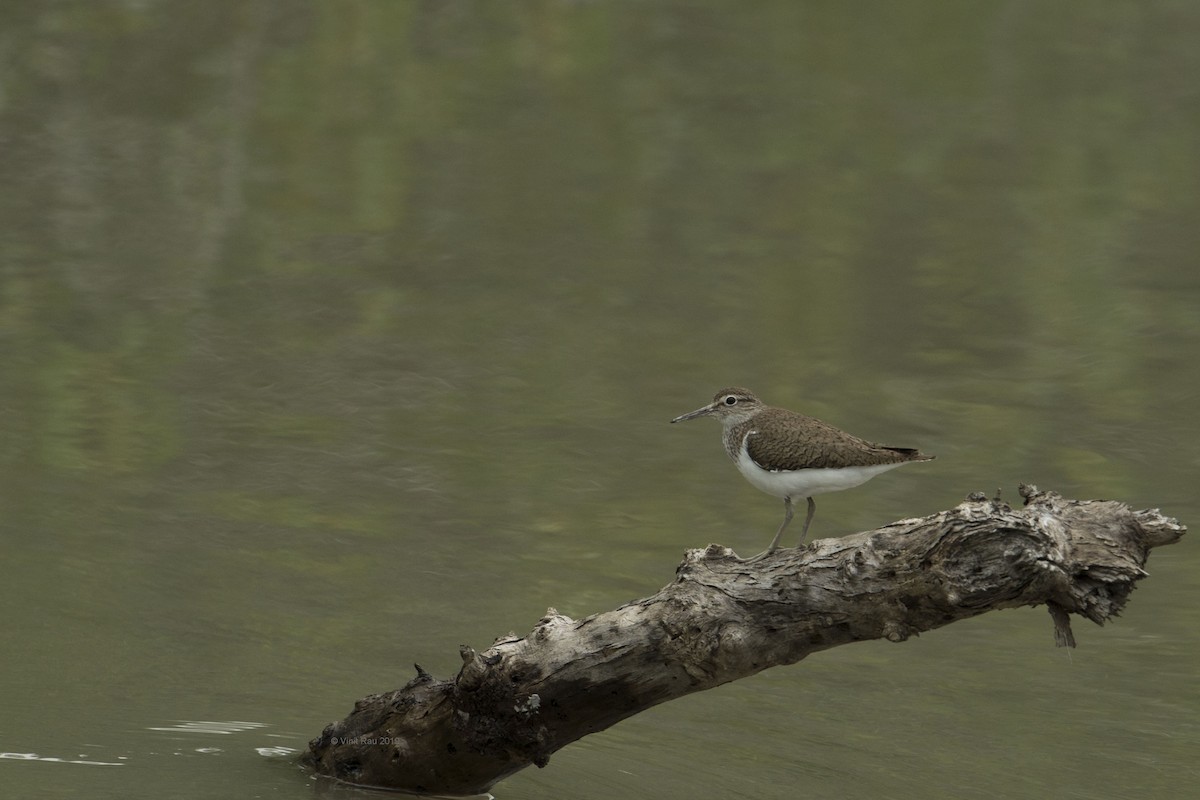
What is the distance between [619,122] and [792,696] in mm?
15455

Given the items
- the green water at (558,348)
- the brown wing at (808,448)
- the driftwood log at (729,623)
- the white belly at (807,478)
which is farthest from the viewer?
the green water at (558,348)

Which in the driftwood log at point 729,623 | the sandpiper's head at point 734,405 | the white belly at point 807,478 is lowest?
the driftwood log at point 729,623

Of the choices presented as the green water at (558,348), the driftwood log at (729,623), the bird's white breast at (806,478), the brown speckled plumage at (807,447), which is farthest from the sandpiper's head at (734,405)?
the green water at (558,348)

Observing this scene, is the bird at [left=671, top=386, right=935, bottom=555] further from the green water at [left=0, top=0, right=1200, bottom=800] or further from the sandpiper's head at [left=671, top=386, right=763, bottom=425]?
the green water at [left=0, top=0, right=1200, bottom=800]

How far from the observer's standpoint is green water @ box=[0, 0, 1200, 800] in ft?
32.2

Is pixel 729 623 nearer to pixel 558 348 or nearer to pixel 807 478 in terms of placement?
pixel 807 478

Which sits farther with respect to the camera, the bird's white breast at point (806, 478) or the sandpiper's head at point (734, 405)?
the sandpiper's head at point (734, 405)

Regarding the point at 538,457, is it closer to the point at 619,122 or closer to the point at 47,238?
the point at 47,238

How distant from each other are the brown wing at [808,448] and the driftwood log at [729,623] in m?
0.74

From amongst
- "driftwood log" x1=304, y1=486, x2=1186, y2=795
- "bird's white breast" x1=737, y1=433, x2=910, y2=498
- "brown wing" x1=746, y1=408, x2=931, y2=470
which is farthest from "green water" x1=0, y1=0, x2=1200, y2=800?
"brown wing" x1=746, y1=408, x2=931, y2=470

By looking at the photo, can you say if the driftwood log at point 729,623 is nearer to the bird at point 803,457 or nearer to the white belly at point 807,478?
the bird at point 803,457

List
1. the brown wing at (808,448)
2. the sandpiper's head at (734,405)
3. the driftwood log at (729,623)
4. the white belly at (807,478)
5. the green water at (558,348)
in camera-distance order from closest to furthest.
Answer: the driftwood log at (729,623)
the brown wing at (808,448)
the white belly at (807,478)
the sandpiper's head at (734,405)
the green water at (558,348)

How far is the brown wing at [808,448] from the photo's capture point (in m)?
7.91

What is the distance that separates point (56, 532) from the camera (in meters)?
11.7
